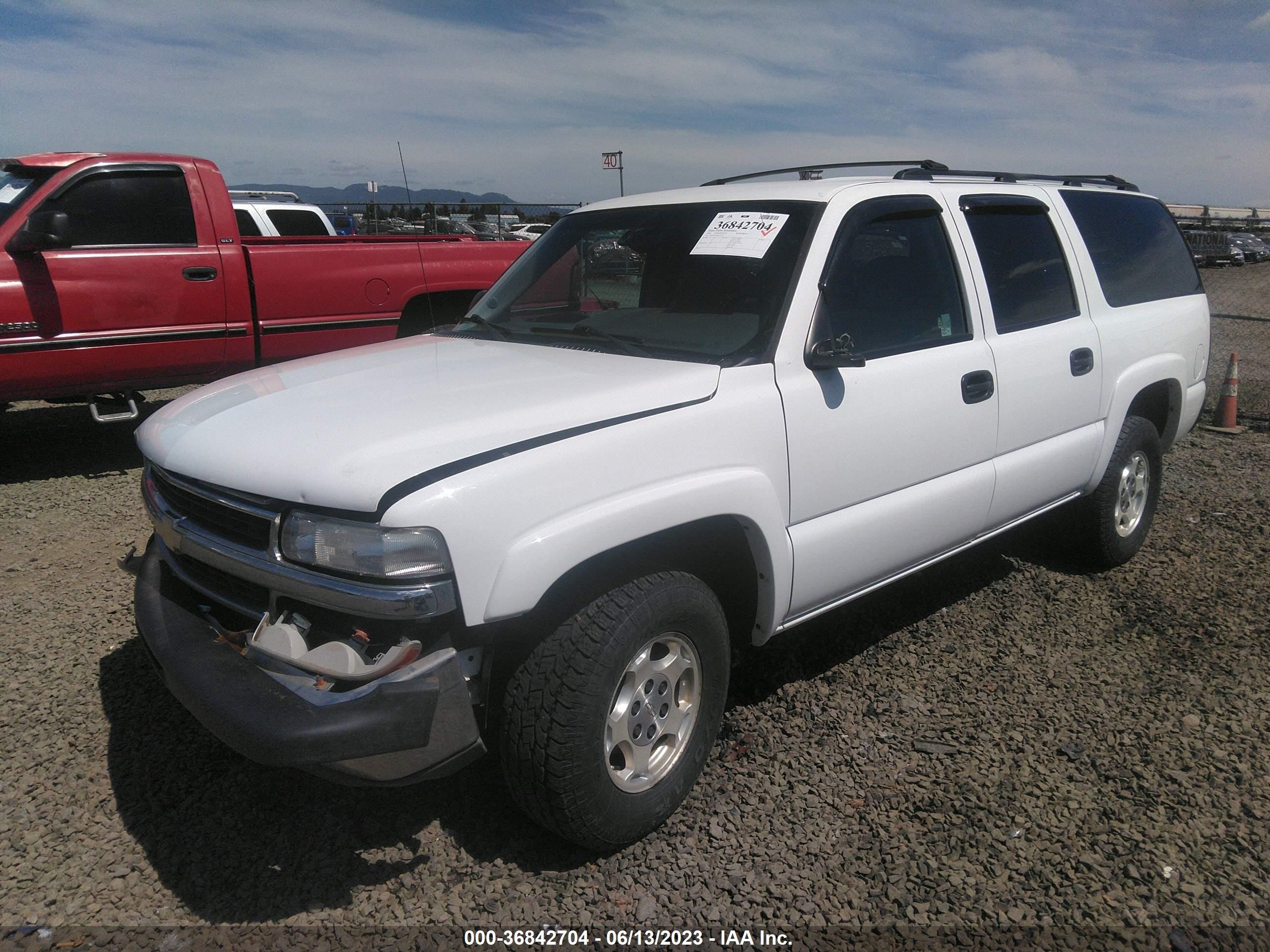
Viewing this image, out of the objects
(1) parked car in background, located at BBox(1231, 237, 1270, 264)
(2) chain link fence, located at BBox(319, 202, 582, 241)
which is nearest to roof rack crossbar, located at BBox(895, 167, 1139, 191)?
(2) chain link fence, located at BBox(319, 202, 582, 241)

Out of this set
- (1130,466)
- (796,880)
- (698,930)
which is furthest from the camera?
(1130,466)

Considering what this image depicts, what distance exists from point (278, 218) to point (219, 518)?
10300mm

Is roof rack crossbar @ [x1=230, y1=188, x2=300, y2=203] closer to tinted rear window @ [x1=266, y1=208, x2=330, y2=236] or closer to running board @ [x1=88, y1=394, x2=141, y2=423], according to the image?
tinted rear window @ [x1=266, y1=208, x2=330, y2=236]

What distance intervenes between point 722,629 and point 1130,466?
2.89 m

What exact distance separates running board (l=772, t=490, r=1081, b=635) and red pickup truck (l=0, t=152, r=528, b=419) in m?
4.93

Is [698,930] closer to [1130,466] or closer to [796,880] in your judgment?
[796,880]

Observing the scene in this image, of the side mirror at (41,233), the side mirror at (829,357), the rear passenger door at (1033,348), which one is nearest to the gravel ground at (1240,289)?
the rear passenger door at (1033,348)

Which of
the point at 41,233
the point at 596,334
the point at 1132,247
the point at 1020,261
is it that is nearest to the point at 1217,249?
the point at 1132,247

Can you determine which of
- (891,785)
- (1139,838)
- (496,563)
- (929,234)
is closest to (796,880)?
(891,785)

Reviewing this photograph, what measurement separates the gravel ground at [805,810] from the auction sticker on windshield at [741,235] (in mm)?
1655

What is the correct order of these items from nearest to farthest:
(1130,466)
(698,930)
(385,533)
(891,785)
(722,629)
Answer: (385,533), (698,930), (722,629), (891,785), (1130,466)

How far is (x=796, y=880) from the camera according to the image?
8.18 feet

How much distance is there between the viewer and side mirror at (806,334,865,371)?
2828mm

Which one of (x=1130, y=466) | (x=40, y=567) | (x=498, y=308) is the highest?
(x=498, y=308)
